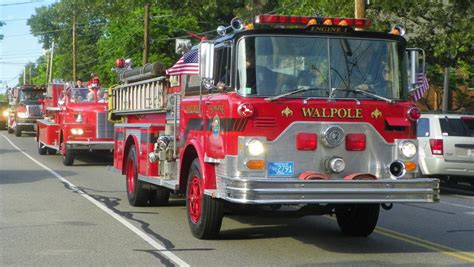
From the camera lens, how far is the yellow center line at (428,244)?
8.58 metres

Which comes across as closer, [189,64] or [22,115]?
[189,64]

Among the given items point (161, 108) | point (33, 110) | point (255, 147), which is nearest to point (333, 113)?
point (255, 147)

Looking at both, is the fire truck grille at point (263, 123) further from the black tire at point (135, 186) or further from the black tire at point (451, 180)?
the black tire at point (451, 180)

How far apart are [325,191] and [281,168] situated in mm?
606

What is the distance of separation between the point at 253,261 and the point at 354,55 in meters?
Result: 2.65

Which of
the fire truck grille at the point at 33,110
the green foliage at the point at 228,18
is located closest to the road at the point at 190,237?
the green foliage at the point at 228,18

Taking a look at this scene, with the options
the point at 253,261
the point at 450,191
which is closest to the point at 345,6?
the point at 450,191

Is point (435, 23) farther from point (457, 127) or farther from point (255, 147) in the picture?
point (255, 147)

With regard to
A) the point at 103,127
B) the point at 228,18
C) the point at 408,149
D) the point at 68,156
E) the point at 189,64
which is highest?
the point at 228,18

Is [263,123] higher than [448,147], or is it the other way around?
[263,123]

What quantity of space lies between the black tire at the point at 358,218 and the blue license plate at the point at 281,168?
155cm

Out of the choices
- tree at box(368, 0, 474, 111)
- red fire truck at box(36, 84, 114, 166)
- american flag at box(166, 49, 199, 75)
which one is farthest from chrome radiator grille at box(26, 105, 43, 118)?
american flag at box(166, 49, 199, 75)

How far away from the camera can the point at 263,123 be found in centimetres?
814

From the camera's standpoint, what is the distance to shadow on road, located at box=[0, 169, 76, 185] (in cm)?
1645
